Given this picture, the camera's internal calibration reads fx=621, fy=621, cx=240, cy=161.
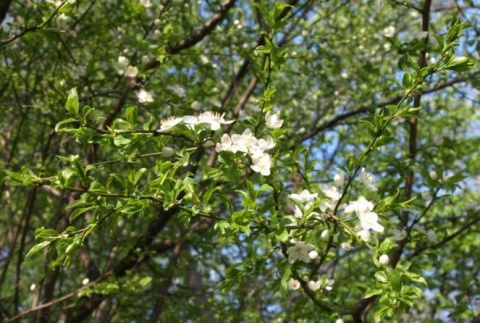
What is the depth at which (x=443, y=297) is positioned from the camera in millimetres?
4094

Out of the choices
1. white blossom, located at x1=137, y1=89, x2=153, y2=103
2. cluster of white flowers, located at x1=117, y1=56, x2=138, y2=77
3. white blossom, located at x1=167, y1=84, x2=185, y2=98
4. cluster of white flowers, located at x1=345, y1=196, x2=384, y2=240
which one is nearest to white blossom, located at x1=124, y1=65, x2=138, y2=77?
cluster of white flowers, located at x1=117, y1=56, x2=138, y2=77

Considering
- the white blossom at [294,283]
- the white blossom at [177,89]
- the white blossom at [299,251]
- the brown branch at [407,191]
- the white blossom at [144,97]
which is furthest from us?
the white blossom at [177,89]

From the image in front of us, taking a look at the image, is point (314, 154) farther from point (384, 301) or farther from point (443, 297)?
point (384, 301)

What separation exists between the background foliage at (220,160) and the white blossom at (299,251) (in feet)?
0.12

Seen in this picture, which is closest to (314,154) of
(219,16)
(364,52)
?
(364,52)

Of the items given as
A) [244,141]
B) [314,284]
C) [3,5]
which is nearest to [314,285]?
[314,284]

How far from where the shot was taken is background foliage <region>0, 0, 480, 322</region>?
1.94 m

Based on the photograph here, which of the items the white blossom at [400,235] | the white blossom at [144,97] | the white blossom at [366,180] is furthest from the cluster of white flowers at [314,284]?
the white blossom at [144,97]

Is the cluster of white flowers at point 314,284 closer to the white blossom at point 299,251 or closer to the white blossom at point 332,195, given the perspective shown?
the white blossom at point 299,251

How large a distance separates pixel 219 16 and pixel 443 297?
2335 mm

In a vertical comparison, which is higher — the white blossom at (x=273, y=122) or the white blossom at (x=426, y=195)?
the white blossom at (x=426, y=195)

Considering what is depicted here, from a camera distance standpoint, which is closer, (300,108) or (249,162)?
(249,162)

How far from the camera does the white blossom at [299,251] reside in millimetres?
2100

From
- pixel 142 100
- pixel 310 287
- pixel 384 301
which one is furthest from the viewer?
pixel 142 100
